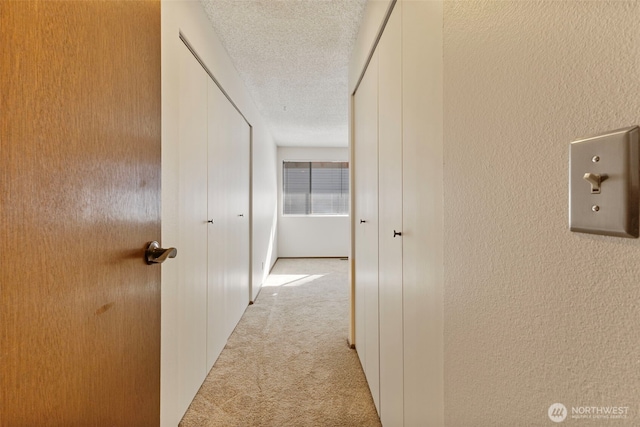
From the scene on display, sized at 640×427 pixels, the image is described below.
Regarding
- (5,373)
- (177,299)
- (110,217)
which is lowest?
(177,299)

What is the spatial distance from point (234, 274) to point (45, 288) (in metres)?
2.31

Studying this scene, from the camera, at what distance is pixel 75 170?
0.62 metres

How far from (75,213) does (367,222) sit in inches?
62.6

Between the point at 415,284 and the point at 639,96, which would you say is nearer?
the point at 639,96

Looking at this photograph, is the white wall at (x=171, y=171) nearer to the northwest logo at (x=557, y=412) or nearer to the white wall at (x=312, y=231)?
the northwest logo at (x=557, y=412)

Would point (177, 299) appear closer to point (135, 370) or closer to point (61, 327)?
point (135, 370)

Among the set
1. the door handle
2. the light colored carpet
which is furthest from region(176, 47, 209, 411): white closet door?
the door handle

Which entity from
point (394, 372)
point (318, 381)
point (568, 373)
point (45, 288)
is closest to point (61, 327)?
point (45, 288)

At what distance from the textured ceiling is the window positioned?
8.74ft

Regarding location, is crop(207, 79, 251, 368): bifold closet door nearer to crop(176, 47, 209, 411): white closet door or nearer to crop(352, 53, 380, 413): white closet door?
crop(176, 47, 209, 411): white closet door

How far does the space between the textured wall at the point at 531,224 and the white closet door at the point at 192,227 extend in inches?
52.7

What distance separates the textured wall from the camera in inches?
14.9

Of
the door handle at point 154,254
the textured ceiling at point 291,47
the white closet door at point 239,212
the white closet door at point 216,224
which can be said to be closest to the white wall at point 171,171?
the textured ceiling at point 291,47

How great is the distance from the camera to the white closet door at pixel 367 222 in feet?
5.72
